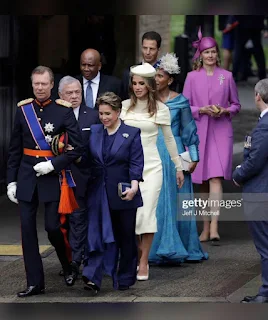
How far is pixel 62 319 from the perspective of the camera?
826 centimetres

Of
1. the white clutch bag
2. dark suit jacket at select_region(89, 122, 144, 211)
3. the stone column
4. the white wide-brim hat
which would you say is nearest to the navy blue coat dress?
dark suit jacket at select_region(89, 122, 144, 211)

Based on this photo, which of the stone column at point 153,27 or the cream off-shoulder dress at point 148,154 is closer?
the cream off-shoulder dress at point 148,154

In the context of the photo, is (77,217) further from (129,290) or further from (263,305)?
(263,305)

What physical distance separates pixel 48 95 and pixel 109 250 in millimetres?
1203

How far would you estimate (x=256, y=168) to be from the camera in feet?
28.1

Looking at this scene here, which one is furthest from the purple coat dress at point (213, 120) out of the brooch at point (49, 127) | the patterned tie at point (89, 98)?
the brooch at point (49, 127)

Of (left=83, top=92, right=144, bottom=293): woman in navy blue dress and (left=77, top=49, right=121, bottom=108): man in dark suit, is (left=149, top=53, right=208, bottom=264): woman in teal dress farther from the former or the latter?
(left=83, top=92, right=144, bottom=293): woman in navy blue dress

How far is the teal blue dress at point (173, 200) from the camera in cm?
1000

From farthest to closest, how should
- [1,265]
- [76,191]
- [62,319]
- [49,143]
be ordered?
1. [1,265]
2. [76,191]
3. [49,143]
4. [62,319]

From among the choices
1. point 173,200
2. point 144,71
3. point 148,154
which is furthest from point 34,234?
point 173,200

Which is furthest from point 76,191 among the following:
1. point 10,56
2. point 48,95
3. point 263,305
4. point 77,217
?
point 10,56

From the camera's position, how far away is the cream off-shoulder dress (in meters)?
9.45

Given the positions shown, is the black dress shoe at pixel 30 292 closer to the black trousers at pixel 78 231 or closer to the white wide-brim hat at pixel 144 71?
the black trousers at pixel 78 231

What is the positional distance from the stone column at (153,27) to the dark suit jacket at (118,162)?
17.8 feet
